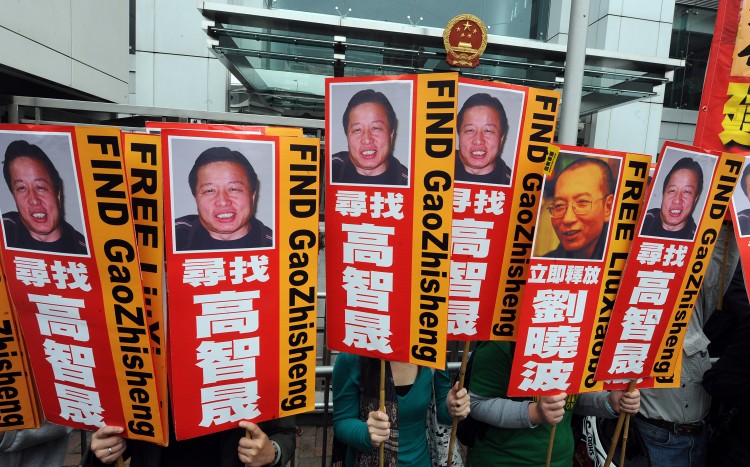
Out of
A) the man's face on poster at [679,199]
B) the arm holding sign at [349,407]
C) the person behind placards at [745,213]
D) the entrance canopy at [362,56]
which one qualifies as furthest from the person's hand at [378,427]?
the entrance canopy at [362,56]

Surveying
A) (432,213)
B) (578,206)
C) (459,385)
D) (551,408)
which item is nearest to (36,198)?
Answer: (432,213)

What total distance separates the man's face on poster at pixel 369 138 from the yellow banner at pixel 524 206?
0.52m

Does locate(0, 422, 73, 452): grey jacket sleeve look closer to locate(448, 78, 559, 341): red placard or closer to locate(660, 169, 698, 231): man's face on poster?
locate(448, 78, 559, 341): red placard

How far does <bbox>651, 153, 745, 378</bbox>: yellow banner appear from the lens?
79.7 inches

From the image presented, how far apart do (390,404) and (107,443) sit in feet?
3.22

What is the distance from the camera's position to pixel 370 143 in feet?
5.75

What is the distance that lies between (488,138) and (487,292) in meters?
0.60

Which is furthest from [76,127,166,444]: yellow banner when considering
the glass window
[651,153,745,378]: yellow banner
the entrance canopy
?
the glass window

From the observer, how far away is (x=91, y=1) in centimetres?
720

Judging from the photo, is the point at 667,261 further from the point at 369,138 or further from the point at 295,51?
the point at 295,51

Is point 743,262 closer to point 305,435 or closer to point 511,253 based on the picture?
point 511,253

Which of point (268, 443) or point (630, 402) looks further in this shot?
point (630, 402)

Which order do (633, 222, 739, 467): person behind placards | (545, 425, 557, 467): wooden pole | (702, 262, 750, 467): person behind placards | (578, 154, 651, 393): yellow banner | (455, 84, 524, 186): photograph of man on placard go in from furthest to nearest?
(633, 222, 739, 467): person behind placards → (702, 262, 750, 467): person behind placards → (545, 425, 557, 467): wooden pole → (578, 154, 651, 393): yellow banner → (455, 84, 524, 186): photograph of man on placard

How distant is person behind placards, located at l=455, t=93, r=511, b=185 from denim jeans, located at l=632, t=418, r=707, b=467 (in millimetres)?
1610
